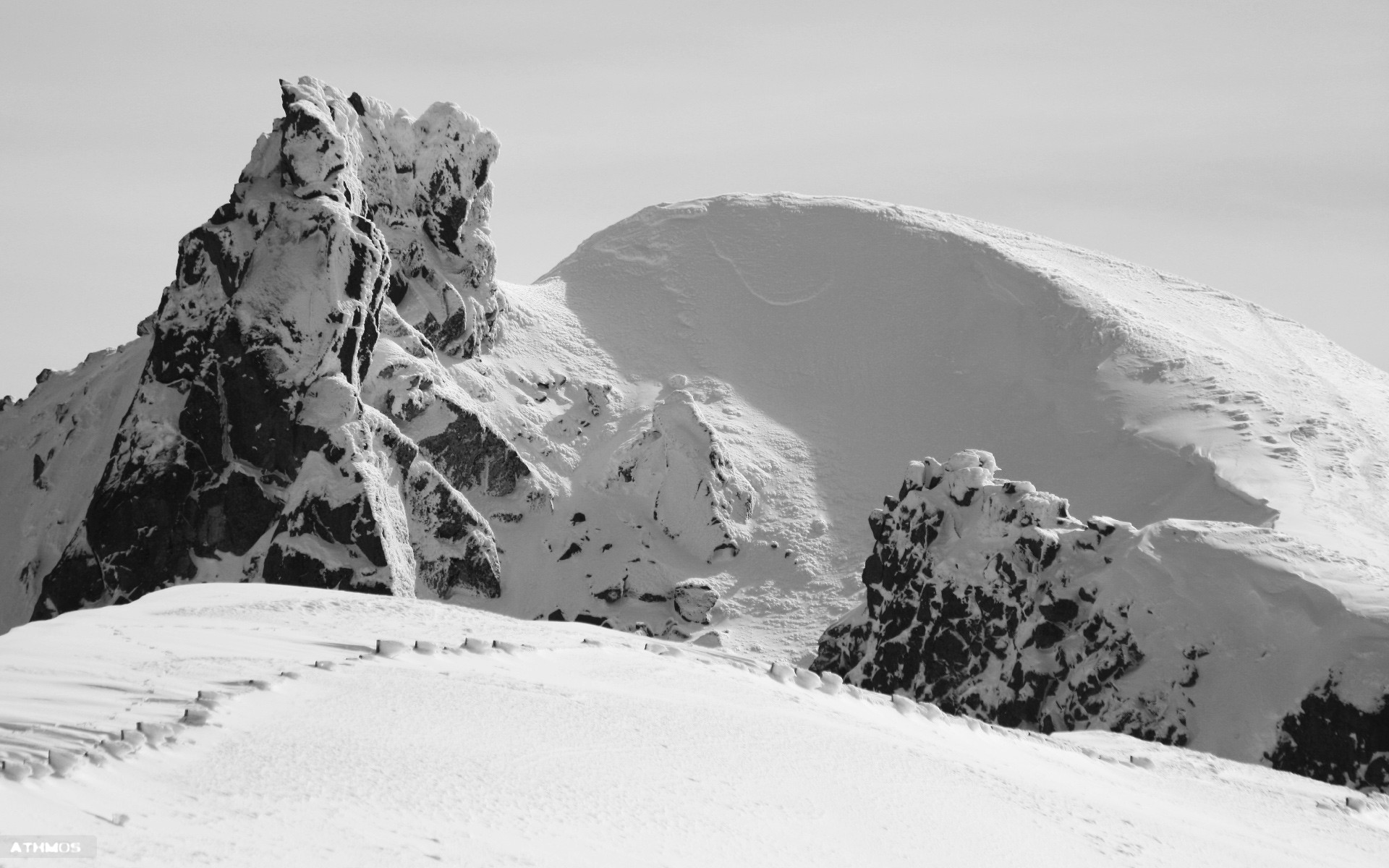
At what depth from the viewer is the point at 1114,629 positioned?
51.8 meters

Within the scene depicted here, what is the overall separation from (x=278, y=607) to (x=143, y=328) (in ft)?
155

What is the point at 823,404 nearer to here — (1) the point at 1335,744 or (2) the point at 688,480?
(2) the point at 688,480

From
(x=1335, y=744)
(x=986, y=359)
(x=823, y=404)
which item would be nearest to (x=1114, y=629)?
(x=1335, y=744)

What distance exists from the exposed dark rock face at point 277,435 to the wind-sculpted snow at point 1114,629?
17363 mm

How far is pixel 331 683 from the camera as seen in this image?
76.6 feet

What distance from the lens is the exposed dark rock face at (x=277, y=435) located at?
5750cm

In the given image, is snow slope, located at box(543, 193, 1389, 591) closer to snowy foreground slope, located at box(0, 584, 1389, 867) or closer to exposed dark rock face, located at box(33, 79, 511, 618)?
exposed dark rock face, located at box(33, 79, 511, 618)

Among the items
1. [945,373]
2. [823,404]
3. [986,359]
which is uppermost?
[986,359]

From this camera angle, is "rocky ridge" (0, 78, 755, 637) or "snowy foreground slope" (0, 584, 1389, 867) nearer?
"snowy foreground slope" (0, 584, 1389, 867)

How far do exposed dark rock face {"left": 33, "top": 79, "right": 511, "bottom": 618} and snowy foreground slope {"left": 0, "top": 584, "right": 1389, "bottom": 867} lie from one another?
82.2 feet

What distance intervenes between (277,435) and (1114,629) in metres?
30.9

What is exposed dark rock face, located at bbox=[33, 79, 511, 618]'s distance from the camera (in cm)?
5750

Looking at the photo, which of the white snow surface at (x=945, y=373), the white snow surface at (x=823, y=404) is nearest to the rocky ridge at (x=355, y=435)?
the white snow surface at (x=823, y=404)

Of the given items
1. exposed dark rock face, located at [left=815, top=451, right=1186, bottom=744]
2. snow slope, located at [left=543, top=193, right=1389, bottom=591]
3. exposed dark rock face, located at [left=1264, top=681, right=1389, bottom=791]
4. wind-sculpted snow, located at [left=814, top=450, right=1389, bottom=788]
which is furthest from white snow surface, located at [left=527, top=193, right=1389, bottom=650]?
exposed dark rock face, located at [left=1264, top=681, right=1389, bottom=791]
